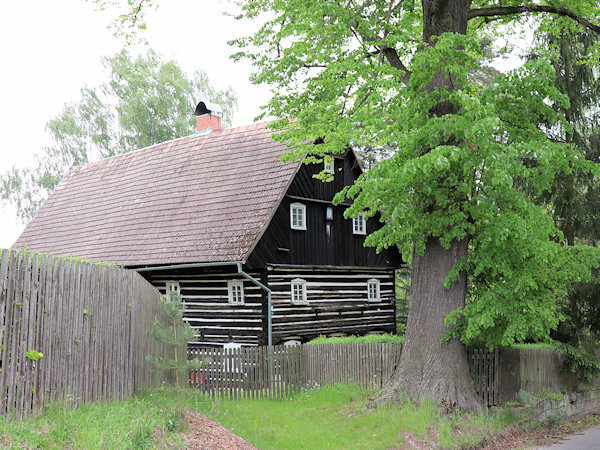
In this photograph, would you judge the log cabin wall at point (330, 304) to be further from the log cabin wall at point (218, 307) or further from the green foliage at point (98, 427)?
the green foliage at point (98, 427)

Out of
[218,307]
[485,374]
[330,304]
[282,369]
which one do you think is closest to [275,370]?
[282,369]

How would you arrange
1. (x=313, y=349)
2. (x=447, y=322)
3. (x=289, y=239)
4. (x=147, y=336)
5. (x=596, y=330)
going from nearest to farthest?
(x=147, y=336) → (x=447, y=322) → (x=313, y=349) → (x=596, y=330) → (x=289, y=239)

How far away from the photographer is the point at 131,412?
26.0 ft

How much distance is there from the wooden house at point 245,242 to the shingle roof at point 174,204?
51mm

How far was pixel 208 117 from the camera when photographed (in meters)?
25.5

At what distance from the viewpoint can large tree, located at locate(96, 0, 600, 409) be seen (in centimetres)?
1005

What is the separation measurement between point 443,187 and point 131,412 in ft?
21.3

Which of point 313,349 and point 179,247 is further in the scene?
point 179,247

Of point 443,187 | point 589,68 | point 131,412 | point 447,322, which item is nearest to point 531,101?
point 443,187

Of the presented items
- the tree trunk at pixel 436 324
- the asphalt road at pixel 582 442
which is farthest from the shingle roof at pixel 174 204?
the asphalt road at pixel 582 442

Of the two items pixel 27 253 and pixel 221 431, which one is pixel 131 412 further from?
pixel 27 253

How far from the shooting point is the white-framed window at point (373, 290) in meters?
21.8

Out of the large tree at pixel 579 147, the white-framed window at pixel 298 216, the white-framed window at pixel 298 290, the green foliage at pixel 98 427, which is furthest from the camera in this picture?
the white-framed window at pixel 298 216

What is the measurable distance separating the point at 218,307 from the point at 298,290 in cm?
252
